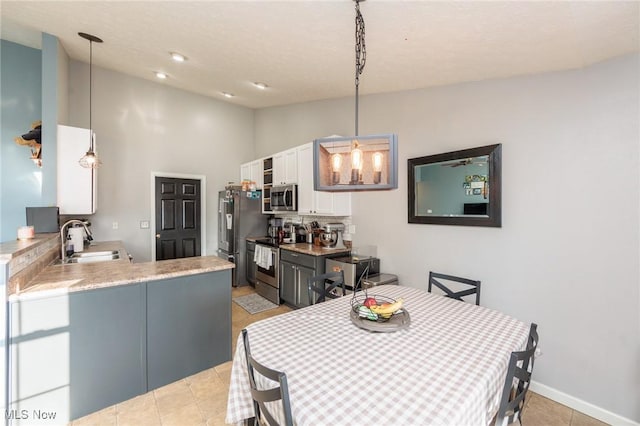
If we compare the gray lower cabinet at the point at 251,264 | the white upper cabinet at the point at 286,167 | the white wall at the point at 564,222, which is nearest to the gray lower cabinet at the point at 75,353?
the gray lower cabinet at the point at 251,264

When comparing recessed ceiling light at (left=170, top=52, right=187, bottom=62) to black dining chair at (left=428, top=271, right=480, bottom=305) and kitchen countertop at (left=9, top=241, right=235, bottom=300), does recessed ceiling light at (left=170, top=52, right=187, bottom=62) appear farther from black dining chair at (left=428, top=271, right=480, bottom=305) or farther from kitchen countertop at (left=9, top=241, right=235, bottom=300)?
black dining chair at (left=428, top=271, right=480, bottom=305)

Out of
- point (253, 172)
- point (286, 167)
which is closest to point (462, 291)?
point (286, 167)

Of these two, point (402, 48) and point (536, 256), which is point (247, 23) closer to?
point (402, 48)

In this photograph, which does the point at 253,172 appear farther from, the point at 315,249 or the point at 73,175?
the point at 73,175

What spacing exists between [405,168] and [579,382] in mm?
2306

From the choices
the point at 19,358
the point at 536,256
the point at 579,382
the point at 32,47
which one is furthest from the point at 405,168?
the point at 32,47

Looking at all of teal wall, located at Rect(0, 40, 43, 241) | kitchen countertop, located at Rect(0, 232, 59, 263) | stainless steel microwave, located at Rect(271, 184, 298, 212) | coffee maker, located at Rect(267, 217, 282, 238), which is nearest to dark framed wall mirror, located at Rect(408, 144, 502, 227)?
stainless steel microwave, located at Rect(271, 184, 298, 212)

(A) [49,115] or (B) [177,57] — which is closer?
(A) [49,115]

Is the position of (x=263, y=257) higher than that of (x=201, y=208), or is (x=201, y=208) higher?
(x=201, y=208)

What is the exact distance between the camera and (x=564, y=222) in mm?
2135

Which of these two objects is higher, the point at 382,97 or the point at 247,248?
the point at 382,97

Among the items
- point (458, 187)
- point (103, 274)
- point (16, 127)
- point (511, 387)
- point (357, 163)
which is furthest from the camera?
point (16, 127)

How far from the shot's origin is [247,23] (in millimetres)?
2301

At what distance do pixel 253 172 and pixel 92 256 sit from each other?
284cm
